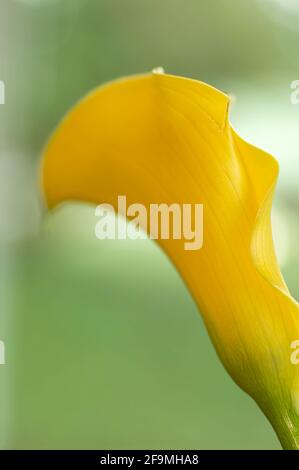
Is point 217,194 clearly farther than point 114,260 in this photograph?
No

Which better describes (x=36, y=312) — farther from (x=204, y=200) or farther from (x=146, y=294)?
(x=204, y=200)

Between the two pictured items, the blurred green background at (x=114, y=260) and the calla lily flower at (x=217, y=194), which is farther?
the blurred green background at (x=114, y=260)

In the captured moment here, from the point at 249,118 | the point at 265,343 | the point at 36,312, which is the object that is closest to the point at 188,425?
the point at 36,312

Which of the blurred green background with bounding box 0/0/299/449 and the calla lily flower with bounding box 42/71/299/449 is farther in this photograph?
the blurred green background with bounding box 0/0/299/449
